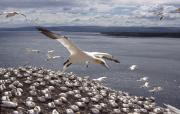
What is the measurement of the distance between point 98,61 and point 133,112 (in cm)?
790

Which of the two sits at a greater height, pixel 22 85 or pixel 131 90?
pixel 22 85

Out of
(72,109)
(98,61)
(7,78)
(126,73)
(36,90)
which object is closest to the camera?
(98,61)

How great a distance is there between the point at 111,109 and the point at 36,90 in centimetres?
318

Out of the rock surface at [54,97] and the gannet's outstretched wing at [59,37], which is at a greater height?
the gannet's outstretched wing at [59,37]

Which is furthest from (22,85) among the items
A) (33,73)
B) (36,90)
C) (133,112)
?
(133,112)

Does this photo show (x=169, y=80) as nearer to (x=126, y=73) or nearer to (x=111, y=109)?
(x=126, y=73)

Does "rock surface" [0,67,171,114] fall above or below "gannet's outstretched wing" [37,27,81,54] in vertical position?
below

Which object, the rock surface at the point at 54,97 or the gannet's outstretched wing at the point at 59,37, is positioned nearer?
Answer: the gannet's outstretched wing at the point at 59,37

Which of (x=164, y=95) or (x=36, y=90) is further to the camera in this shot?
(x=164, y=95)

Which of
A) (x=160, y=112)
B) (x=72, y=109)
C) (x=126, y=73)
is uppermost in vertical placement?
(x=72, y=109)

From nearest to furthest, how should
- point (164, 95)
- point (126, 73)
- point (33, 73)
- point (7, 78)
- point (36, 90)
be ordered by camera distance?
point (36, 90), point (7, 78), point (33, 73), point (164, 95), point (126, 73)

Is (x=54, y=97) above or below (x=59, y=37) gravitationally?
below

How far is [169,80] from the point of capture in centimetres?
4891

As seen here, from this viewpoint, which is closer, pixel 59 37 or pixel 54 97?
pixel 59 37
